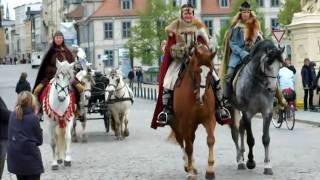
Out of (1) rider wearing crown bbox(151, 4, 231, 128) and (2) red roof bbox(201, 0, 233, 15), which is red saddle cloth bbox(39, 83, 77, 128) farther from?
(2) red roof bbox(201, 0, 233, 15)

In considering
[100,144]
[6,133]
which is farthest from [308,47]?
[6,133]

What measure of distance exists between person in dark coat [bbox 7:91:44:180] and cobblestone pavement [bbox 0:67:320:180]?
12.4ft

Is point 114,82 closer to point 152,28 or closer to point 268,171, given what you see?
point 268,171

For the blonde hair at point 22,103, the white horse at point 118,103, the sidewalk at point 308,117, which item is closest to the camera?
the blonde hair at point 22,103

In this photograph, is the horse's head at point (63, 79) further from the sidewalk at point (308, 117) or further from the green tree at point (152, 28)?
the green tree at point (152, 28)

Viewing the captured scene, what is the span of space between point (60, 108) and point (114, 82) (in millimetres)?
6707

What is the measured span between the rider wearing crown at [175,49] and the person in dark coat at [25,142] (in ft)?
11.7

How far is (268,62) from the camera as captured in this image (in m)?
13.3

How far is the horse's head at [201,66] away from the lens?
12516 millimetres

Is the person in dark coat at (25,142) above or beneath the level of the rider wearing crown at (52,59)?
beneath

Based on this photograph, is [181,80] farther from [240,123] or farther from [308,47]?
[308,47]

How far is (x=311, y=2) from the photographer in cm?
3197

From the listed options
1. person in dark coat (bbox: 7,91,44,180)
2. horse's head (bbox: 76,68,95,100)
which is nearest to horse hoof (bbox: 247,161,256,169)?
person in dark coat (bbox: 7,91,44,180)

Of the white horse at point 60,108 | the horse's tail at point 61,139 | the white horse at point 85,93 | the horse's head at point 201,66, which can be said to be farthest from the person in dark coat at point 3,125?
the white horse at point 85,93
